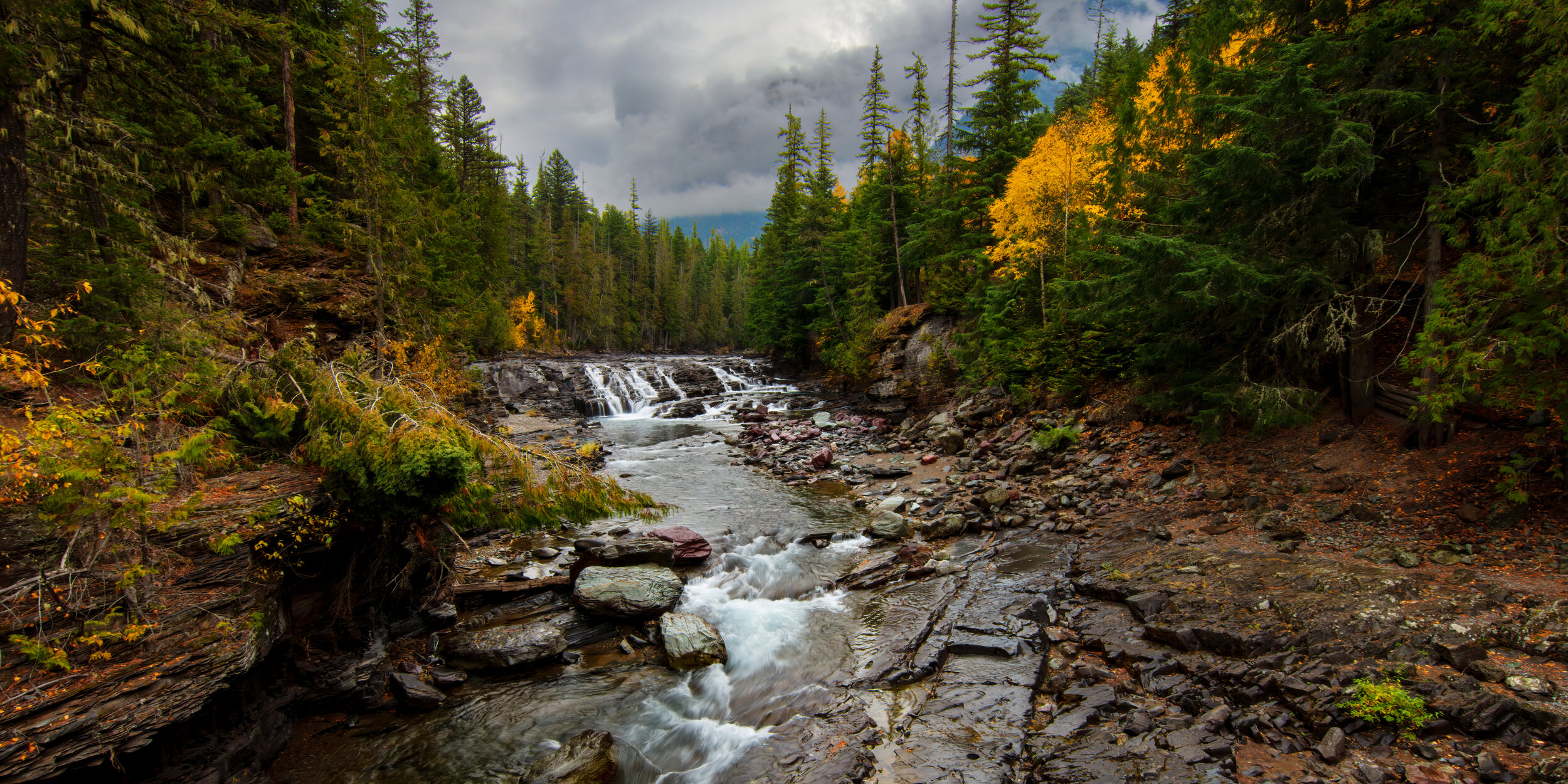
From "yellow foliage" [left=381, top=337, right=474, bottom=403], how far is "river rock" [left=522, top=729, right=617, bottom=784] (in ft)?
35.5

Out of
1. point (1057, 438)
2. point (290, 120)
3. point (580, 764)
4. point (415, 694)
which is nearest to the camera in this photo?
point (580, 764)

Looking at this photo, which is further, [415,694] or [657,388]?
[657,388]

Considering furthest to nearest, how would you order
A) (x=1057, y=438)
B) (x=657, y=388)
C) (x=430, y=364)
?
(x=657, y=388), (x=430, y=364), (x=1057, y=438)

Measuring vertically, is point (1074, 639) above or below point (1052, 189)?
below

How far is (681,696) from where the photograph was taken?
23.5ft

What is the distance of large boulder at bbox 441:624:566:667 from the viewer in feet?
25.0

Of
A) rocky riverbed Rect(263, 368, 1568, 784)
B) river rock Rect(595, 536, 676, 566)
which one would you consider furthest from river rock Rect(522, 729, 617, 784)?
river rock Rect(595, 536, 676, 566)

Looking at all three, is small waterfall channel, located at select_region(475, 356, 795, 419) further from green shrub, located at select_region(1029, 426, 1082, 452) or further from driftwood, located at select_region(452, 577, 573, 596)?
driftwood, located at select_region(452, 577, 573, 596)

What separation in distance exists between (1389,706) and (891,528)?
7662 mm

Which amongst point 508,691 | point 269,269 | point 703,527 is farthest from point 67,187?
point 703,527

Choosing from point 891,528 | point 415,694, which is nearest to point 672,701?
point 415,694

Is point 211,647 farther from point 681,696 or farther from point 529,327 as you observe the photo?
point 529,327

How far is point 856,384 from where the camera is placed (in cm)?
3195

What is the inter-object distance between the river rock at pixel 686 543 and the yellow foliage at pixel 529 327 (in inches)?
1567
